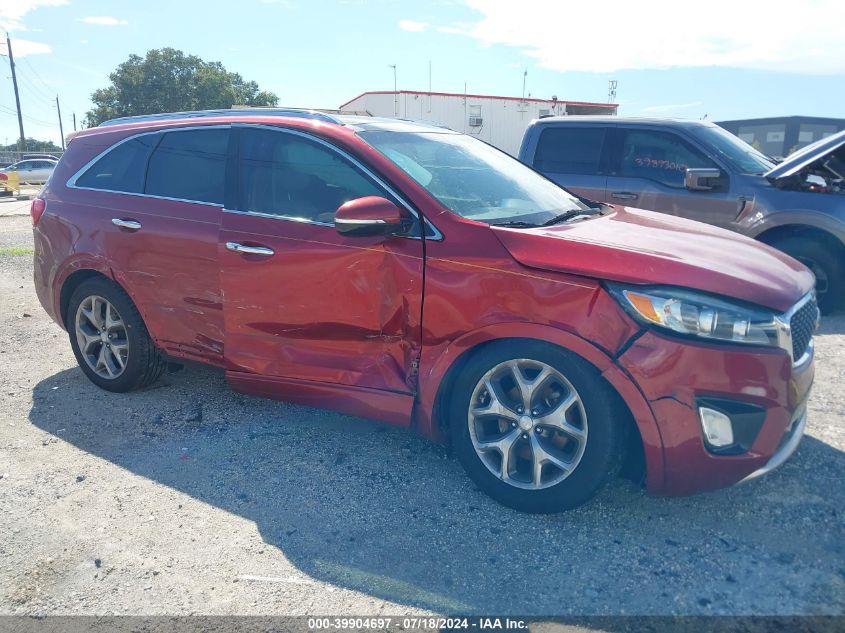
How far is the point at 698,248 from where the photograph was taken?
10.1 feet

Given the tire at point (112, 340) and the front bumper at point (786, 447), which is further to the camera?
the tire at point (112, 340)

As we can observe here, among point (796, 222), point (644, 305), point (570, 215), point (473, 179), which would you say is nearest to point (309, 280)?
point (473, 179)

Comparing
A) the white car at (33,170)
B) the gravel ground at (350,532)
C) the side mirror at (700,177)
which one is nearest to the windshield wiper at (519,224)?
the gravel ground at (350,532)

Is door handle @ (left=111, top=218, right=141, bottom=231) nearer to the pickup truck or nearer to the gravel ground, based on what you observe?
the gravel ground

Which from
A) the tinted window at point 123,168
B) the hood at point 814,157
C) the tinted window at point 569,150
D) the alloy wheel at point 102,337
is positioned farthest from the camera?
the tinted window at point 569,150

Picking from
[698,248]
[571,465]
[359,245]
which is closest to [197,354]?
[359,245]

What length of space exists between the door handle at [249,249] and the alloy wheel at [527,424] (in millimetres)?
1339

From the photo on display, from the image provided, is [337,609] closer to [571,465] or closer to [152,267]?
[571,465]

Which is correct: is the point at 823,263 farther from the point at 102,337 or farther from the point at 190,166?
the point at 102,337

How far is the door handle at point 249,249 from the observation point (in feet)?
11.4

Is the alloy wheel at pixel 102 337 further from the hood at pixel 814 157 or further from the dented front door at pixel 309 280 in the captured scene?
the hood at pixel 814 157

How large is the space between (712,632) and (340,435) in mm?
2230

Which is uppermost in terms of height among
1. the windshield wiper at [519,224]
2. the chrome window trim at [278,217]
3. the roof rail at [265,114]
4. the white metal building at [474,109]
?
the white metal building at [474,109]

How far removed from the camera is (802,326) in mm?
2977
